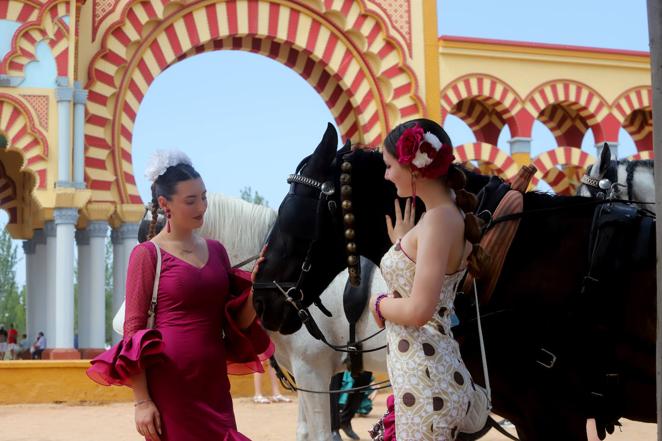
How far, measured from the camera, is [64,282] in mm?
13836

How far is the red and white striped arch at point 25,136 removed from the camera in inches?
547

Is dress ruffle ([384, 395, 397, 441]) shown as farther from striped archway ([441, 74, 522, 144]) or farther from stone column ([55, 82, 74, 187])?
striped archway ([441, 74, 522, 144])

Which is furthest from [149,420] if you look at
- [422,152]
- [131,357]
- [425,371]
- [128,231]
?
[128,231]

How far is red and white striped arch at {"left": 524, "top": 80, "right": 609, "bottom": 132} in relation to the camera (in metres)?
17.8

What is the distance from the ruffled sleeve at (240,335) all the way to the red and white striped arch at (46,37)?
37.0 feet

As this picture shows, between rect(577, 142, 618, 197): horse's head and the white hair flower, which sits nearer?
the white hair flower

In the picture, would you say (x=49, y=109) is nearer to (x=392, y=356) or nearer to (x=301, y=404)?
(x=301, y=404)

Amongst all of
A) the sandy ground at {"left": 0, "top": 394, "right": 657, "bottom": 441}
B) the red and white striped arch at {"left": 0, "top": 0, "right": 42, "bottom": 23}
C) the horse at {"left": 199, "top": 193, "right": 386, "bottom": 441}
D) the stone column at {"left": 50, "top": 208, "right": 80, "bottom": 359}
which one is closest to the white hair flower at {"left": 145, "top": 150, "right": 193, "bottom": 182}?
the horse at {"left": 199, "top": 193, "right": 386, "bottom": 441}

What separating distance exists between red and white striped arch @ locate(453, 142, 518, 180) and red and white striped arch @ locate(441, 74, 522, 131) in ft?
2.46

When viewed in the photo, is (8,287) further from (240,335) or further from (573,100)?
(240,335)

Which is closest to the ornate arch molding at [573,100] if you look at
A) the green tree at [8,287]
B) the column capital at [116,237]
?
the column capital at [116,237]

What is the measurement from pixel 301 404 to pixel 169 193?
8.47 ft

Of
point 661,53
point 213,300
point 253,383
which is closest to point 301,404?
point 213,300

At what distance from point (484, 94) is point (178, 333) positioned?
14.8 meters
